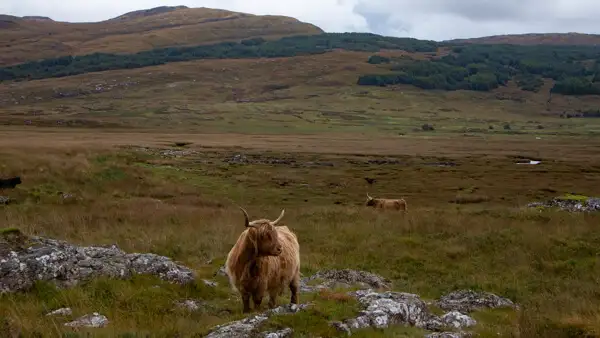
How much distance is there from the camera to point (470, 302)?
1295 centimetres

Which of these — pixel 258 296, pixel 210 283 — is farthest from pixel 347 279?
pixel 258 296

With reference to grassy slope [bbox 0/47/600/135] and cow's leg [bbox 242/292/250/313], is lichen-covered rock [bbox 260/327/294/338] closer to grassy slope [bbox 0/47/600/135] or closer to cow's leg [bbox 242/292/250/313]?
cow's leg [bbox 242/292/250/313]

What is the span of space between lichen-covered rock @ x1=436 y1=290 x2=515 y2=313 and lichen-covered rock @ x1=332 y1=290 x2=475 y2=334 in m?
2.01

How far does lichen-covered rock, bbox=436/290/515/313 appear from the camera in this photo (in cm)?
1245

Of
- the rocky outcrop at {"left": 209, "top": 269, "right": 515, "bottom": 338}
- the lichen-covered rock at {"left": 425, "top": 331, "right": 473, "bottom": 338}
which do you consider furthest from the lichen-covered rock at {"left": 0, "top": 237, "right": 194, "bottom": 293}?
the lichen-covered rock at {"left": 425, "top": 331, "right": 473, "bottom": 338}

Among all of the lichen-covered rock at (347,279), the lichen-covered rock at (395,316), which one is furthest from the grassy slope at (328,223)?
the lichen-covered rock at (347,279)

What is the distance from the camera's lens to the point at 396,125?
145 m

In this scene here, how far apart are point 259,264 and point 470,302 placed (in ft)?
18.0

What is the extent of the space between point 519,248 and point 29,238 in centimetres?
1614

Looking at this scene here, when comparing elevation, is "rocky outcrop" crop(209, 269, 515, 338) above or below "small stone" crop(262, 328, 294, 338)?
below

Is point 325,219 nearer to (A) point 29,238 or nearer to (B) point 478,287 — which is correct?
(B) point 478,287

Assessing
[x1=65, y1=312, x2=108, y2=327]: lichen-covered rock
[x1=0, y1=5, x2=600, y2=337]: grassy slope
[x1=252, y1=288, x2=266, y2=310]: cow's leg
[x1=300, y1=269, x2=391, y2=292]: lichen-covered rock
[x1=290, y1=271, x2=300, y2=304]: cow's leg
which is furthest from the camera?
[x1=300, y1=269, x2=391, y2=292]: lichen-covered rock

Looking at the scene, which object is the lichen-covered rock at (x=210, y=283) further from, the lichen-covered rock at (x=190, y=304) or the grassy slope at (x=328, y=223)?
the lichen-covered rock at (x=190, y=304)

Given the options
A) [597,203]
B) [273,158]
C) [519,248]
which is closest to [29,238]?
[519,248]
